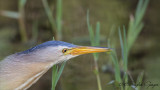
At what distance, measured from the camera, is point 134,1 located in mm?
3293

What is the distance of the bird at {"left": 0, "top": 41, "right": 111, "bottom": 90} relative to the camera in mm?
1568

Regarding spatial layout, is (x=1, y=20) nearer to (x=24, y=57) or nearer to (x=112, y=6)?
(x=112, y=6)

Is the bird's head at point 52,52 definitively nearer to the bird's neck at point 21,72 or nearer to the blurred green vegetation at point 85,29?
the bird's neck at point 21,72

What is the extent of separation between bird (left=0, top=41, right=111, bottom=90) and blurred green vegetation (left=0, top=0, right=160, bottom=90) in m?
1.10

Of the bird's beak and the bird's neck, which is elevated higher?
the bird's beak

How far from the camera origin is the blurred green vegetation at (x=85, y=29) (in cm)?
282

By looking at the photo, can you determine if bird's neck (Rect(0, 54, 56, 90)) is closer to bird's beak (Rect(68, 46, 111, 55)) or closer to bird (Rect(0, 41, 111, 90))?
bird (Rect(0, 41, 111, 90))

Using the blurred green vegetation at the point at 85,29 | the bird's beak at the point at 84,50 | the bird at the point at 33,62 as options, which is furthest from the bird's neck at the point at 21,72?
the blurred green vegetation at the point at 85,29

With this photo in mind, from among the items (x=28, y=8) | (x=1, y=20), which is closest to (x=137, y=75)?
(x=28, y=8)

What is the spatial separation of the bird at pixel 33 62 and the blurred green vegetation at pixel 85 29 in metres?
1.10

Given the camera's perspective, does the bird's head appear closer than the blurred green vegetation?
Yes

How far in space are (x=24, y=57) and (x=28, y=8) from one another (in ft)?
6.45

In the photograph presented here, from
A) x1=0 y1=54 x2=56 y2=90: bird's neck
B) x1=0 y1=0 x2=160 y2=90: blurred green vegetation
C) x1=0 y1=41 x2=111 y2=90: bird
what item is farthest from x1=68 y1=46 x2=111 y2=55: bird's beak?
x1=0 y1=0 x2=160 y2=90: blurred green vegetation

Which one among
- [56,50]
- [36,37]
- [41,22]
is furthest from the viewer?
[41,22]
